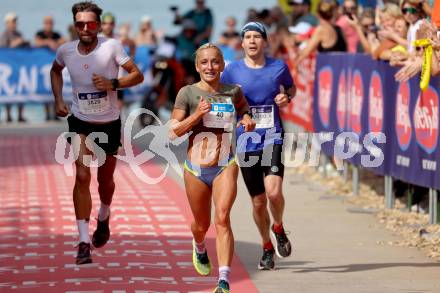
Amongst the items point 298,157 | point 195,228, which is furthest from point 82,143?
point 298,157

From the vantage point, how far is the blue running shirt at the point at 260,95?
11312 millimetres

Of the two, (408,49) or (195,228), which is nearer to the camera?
(195,228)

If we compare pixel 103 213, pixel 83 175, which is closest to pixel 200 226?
pixel 83 175

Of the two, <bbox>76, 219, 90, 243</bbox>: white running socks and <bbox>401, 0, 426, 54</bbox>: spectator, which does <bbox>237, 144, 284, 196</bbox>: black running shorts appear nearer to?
<bbox>76, 219, 90, 243</bbox>: white running socks

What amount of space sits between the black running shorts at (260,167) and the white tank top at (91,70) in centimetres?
135

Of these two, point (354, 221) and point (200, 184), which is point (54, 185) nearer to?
point (354, 221)

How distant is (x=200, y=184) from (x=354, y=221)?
485 centimetres

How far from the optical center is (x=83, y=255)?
1134cm

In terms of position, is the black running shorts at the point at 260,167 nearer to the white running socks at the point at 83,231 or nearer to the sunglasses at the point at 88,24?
the white running socks at the point at 83,231

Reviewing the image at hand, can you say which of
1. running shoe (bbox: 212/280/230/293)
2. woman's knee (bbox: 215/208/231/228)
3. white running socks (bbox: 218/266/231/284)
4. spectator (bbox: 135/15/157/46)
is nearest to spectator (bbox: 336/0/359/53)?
woman's knee (bbox: 215/208/231/228)

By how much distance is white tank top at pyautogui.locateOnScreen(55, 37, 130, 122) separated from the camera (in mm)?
11617

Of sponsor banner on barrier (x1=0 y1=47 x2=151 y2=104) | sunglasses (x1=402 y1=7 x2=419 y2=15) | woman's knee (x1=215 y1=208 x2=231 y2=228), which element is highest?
sunglasses (x1=402 y1=7 x2=419 y2=15)

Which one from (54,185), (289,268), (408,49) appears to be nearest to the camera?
(289,268)

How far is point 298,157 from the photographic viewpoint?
21375 mm
